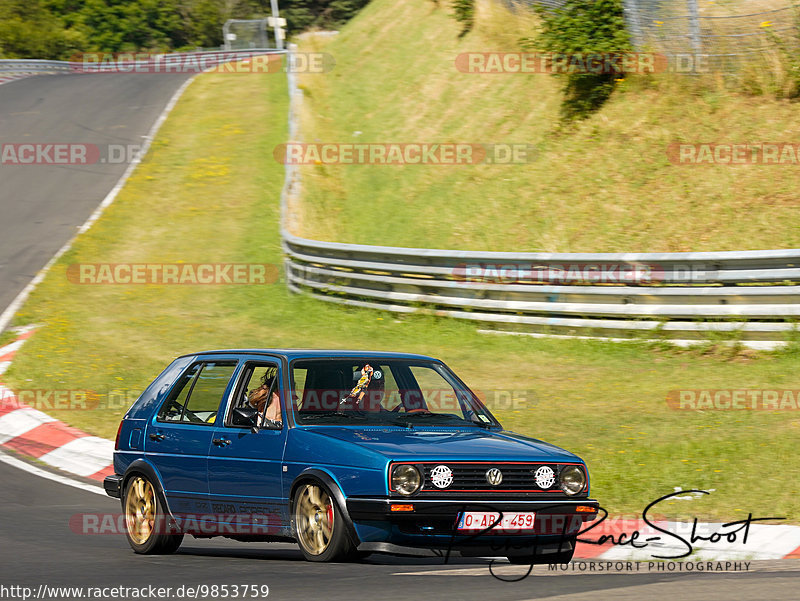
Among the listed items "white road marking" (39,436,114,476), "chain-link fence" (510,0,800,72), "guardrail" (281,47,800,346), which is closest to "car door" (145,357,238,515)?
"white road marking" (39,436,114,476)

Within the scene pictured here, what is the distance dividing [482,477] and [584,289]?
8.12 meters

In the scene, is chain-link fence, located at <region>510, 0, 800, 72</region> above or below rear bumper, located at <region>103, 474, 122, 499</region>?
above

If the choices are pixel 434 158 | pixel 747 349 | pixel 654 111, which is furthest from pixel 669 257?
pixel 434 158

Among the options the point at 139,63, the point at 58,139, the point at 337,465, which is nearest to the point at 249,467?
the point at 337,465

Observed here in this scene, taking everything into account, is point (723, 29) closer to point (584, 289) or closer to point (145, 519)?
point (584, 289)

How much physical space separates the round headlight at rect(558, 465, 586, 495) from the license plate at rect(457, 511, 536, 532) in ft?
1.24

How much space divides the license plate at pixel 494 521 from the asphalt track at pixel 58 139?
559 inches

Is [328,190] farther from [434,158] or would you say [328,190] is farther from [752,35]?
[752,35]

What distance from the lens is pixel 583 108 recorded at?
846 inches

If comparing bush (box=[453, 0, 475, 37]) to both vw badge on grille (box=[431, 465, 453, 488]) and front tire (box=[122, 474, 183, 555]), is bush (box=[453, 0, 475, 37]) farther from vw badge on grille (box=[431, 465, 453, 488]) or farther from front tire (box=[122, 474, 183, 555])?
vw badge on grille (box=[431, 465, 453, 488])

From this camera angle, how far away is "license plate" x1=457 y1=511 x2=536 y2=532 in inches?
260

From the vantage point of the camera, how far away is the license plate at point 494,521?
6.60m

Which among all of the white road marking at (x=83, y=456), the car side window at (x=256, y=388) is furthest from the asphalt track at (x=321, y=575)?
the white road marking at (x=83, y=456)

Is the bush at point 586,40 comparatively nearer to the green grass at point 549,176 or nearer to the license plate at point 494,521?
the green grass at point 549,176
